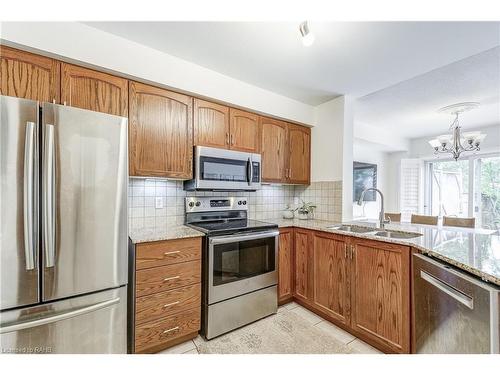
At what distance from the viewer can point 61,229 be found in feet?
3.88

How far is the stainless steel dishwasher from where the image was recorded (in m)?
0.98

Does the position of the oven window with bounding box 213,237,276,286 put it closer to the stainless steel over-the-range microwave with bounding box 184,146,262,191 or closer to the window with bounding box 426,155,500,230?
the stainless steel over-the-range microwave with bounding box 184,146,262,191

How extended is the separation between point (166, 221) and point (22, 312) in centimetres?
111

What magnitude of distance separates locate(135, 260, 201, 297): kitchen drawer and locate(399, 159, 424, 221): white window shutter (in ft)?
16.2

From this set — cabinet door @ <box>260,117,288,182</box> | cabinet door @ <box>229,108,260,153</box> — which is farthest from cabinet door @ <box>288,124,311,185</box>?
cabinet door @ <box>229,108,260,153</box>

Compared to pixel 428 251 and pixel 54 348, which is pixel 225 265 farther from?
pixel 428 251

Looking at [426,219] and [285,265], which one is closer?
[285,265]

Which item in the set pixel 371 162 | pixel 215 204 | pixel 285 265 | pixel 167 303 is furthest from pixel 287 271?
pixel 371 162

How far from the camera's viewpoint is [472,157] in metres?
4.18

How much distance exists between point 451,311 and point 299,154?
6.68ft

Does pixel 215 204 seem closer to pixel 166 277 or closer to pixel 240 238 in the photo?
pixel 240 238

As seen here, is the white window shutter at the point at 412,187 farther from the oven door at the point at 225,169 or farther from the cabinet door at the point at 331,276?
the oven door at the point at 225,169

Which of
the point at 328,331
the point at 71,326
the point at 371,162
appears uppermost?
the point at 371,162

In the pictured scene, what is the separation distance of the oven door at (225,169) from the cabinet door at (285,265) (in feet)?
2.02
